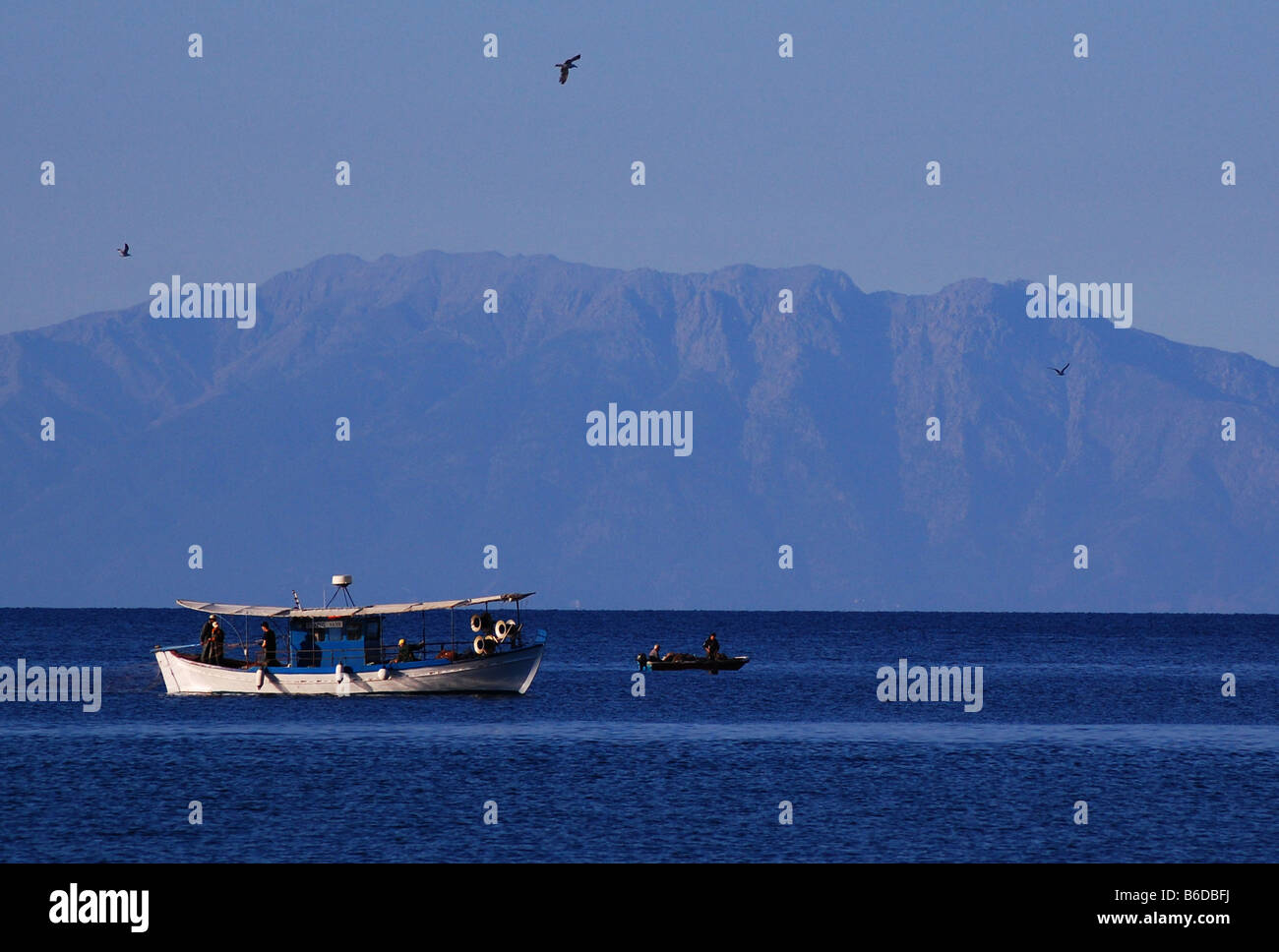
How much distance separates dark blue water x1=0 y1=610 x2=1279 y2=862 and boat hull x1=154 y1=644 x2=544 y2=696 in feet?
2.61

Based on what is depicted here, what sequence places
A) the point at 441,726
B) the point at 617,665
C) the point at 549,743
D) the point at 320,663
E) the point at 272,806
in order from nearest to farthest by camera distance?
the point at 272,806
the point at 549,743
the point at 441,726
the point at 320,663
the point at 617,665

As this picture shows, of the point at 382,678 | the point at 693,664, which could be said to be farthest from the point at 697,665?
the point at 382,678

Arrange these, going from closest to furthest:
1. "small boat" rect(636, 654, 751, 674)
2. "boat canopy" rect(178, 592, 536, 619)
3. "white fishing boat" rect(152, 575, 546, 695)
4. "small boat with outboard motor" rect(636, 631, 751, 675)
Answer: "boat canopy" rect(178, 592, 536, 619) → "white fishing boat" rect(152, 575, 546, 695) → "small boat" rect(636, 654, 751, 674) → "small boat with outboard motor" rect(636, 631, 751, 675)

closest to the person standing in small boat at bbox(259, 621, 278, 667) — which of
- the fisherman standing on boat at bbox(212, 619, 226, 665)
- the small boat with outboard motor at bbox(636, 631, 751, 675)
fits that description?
the fisherman standing on boat at bbox(212, 619, 226, 665)

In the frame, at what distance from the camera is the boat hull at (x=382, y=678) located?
8150 centimetres

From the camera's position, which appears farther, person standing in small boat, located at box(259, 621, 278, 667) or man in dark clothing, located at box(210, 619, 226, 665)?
man in dark clothing, located at box(210, 619, 226, 665)

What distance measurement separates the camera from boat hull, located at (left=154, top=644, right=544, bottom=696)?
81500mm

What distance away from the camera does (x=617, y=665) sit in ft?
452

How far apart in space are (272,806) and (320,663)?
116 feet

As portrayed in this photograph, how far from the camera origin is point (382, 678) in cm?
8188

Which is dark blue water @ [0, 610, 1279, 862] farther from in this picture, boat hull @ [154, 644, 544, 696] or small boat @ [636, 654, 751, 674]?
small boat @ [636, 654, 751, 674]
